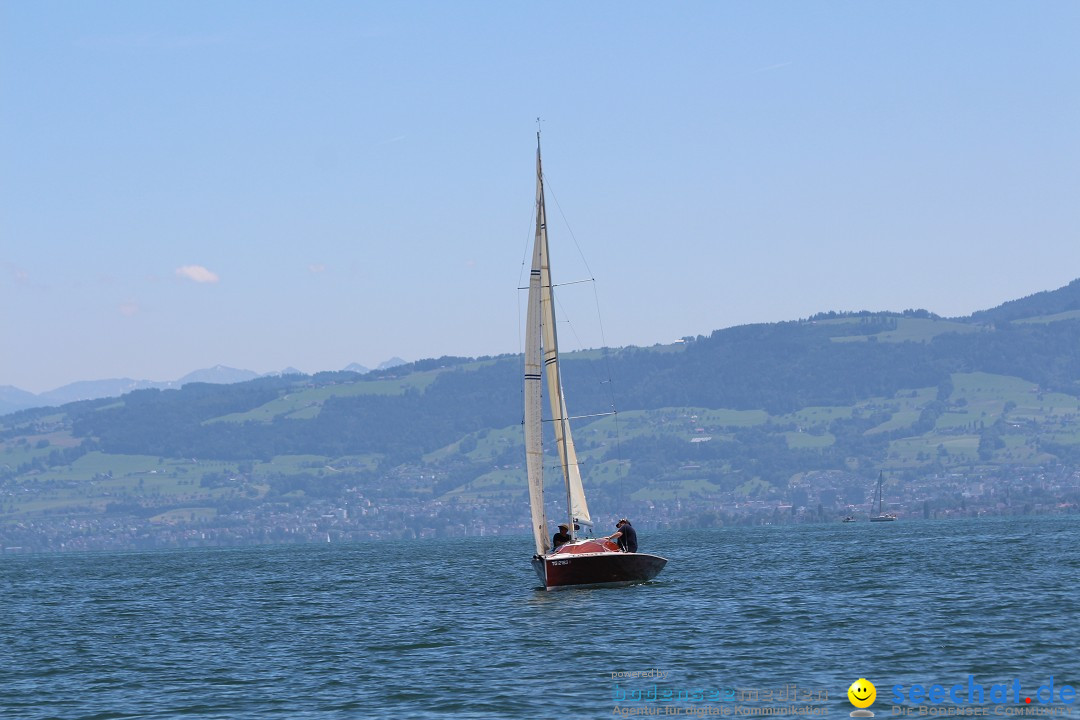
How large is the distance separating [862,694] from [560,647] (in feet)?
44.4

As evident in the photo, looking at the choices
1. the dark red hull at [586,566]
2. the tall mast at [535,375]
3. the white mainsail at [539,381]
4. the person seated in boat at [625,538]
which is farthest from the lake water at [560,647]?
the tall mast at [535,375]

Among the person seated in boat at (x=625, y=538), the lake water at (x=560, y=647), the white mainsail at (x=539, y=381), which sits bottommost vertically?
the lake water at (x=560, y=647)

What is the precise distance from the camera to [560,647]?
4500 centimetres

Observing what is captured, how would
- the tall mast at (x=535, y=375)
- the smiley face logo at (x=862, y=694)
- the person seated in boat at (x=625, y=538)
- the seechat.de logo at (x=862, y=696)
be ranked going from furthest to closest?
the person seated in boat at (x=625, y=538) < the tall mast at (x=535, y=375) < the smiley face logo at (x=862, y=694) < the seechat.de logo at (x=862, y=696)

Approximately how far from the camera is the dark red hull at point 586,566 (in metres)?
61.5

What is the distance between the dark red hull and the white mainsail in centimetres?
111

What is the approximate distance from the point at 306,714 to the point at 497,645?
41.2ft

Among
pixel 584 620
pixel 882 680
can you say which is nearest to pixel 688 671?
pixel 882 680

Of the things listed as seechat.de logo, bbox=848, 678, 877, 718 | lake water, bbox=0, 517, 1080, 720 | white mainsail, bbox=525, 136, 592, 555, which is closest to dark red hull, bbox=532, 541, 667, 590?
lake water, bbox=0, 517, 1080, 720

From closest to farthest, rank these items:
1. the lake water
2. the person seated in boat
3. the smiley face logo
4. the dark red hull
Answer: the smiley face logo
the lake water
the dark red hull
the person seated in boat

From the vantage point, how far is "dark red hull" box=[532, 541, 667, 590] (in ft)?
202

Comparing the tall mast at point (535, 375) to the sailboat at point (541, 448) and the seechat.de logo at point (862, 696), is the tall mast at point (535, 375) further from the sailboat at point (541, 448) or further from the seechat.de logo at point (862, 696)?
the seechat.de logo at point (862, 696)

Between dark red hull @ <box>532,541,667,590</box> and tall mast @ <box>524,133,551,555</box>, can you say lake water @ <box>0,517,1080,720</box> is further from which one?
tall mast @ <box>524,133,551,555</box>

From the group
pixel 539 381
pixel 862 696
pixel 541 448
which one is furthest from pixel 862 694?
pixel 539 381
